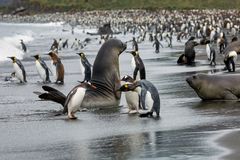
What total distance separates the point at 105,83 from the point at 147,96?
8.27 ft

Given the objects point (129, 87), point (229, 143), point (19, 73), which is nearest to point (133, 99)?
point (129, 87)

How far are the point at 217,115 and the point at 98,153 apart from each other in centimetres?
339

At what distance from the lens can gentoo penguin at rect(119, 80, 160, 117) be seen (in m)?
11.9

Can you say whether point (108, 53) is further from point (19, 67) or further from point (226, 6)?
point (226, 6)

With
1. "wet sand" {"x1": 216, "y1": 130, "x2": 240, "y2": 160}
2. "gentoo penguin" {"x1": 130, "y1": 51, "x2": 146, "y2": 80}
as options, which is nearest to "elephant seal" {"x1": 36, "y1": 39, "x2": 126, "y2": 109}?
"gentoo penguin" {"x1": 130, "y1": 51, "x2": 146, "y2": 80}

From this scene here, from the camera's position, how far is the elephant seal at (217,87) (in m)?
13.5

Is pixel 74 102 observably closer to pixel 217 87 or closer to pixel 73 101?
pixel 73 101

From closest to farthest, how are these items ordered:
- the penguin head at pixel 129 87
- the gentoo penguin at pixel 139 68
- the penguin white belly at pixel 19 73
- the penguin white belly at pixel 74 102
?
the penguin white belly at pixel 74 102
the penguin head at pixel 129 87
the gentoo penguin at pixel 139 68
the penguin white belly at pixel 19 73

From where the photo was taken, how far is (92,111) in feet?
43.5

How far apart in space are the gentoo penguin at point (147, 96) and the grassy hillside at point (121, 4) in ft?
358

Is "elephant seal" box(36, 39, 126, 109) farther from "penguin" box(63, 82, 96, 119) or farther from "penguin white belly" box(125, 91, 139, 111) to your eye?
"penguin white belly" box(125, 91, 139, 111)

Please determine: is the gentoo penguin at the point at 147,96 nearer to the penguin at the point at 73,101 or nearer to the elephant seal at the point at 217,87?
the penguin at the point at 73,101

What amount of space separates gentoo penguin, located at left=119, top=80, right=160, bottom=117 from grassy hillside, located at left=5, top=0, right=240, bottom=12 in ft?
358

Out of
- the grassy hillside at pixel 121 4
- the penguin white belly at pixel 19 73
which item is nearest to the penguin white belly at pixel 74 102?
the penguin white belly at pixel 19 73
